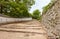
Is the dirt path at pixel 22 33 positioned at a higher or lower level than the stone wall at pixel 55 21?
lower

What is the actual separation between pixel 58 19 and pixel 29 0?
3900 cm

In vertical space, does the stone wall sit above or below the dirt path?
above

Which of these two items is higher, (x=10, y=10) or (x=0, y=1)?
(x=0, y=1)

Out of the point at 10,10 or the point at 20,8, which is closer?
the point at 10,10

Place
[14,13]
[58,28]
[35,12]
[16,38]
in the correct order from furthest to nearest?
[35,12] < [14,13] < [16,38] < [58,28]

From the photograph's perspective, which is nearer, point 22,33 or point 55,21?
point 55,21

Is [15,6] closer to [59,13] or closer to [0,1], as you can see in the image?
Answer: [0,1]

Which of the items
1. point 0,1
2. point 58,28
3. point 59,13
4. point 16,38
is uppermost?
point 0,1

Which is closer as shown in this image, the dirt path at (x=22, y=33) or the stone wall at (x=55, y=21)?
the stone wall at (x=55, y=21)

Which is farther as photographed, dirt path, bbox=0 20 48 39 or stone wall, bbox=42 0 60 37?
dirt path, bbox=0 20 48 39

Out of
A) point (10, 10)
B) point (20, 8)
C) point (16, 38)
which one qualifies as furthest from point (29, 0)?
point (16, 38)

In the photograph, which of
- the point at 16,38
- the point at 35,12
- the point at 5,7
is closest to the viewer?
the point at 16,38

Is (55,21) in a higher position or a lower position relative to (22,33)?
higher

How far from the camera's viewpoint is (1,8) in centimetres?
2347
